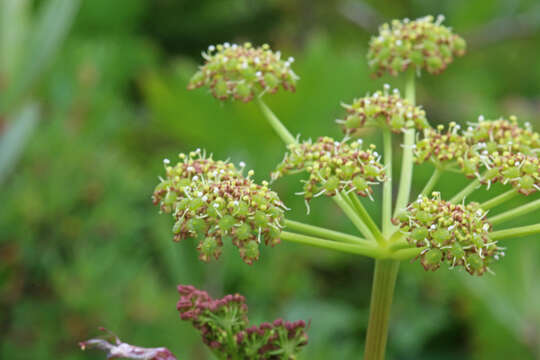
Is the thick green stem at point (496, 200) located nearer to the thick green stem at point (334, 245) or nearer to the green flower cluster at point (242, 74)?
the thick green stem at point (334, 245)

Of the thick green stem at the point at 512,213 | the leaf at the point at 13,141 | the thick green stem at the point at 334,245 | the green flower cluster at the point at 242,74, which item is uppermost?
the leaf at the point at 13,141

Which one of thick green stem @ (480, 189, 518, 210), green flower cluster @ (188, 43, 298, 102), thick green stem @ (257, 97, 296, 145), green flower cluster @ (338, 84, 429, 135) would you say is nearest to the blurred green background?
green flower cluster @ (188, 43, 298, 102)

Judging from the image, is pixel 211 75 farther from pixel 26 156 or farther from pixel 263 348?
pixel 26 156

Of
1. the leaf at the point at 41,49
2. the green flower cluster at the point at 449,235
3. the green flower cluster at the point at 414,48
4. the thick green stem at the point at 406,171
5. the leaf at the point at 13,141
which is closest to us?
the green flower cluster at the point at 449,235

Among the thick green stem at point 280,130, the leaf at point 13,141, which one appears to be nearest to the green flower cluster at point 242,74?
the thick green stem at point 280,130

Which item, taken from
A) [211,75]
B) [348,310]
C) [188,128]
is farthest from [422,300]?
[211,75]

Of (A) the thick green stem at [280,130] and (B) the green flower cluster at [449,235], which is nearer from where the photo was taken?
(B) the green flower cluster at [449,235]

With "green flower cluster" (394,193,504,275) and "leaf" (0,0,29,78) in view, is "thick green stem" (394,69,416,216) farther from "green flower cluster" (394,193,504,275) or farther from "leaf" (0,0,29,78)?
"leaf" (0,0,29,78)
